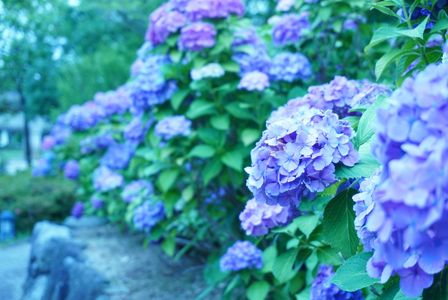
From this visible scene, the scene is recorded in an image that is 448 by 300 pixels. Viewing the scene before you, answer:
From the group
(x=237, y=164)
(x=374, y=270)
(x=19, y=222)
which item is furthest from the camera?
(x=19, y=222)

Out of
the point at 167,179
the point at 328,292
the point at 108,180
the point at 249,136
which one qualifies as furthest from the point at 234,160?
the point at 108,180

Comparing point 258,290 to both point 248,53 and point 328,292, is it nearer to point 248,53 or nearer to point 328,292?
point 328,292

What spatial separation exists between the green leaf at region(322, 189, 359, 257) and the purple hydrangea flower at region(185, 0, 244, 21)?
6.18 ft

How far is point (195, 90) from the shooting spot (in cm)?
303

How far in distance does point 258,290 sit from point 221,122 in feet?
2.95

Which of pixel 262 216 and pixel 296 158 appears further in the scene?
pixel 262 216

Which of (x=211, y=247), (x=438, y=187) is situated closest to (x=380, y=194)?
(x=438, y=187)

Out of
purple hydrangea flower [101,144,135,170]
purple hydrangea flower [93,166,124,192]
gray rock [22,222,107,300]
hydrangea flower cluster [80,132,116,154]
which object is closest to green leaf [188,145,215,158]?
gray rock [22,222,107,300]

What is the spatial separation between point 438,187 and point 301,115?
→ 0.60 m

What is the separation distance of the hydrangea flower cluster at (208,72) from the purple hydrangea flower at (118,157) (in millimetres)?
1522

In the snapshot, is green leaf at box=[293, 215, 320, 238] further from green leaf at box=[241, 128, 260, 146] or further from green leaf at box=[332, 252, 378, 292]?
green leaf at box=[241, 128, 260, 146]

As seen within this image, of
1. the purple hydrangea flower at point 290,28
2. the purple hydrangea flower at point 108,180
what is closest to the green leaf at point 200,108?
the purple hydrangea flower at point 290,28

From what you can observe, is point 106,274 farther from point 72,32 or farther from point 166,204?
point 72,32

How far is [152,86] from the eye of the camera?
2891 mm
